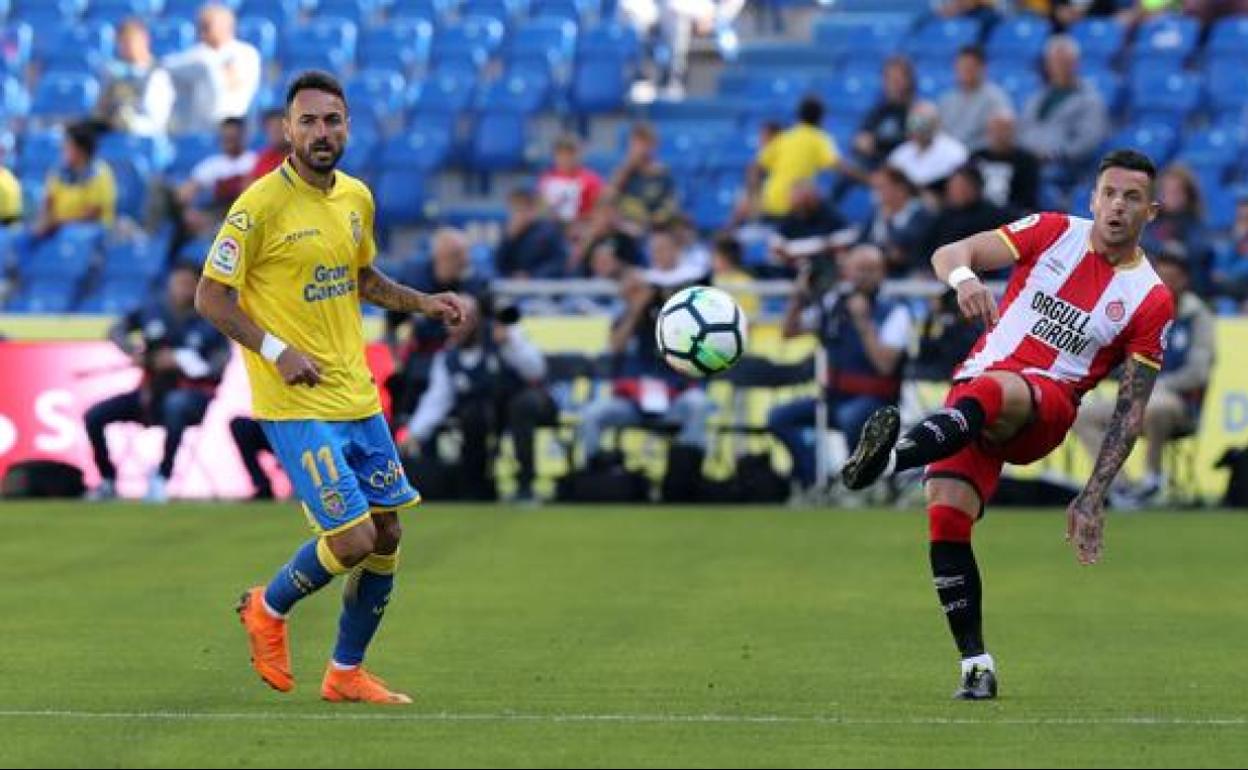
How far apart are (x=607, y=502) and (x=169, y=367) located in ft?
11.3

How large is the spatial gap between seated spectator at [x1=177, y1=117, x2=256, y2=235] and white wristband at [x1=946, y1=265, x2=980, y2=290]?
14263 mm

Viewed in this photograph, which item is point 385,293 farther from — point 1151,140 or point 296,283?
point 1151,140

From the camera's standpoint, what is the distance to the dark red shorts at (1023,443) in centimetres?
1002

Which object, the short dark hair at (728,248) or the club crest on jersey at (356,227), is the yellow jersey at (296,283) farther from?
the short dark hair at (728,248)

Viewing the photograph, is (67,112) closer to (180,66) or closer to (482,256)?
(180,66)

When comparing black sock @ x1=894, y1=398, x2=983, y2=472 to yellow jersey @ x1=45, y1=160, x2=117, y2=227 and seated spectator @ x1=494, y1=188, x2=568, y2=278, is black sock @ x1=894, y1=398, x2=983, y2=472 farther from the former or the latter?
yellow jersey @ x1=45, y1=160, x2=117, y2=227

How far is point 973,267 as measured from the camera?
392 inches

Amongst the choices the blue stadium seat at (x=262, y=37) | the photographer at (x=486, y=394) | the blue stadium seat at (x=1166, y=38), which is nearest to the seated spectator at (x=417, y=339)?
the photographer at (x=486, y=394)

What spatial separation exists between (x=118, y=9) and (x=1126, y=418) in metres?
21.8

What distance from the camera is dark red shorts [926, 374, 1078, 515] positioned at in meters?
10.0

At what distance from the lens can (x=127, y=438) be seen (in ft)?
67.7

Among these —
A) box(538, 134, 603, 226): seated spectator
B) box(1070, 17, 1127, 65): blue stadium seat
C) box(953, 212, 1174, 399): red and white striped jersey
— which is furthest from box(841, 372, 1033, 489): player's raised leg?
box(1070, 17, 1127, 65): blue stadium seat

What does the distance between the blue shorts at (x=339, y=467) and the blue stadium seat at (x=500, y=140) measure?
16654 millimetres

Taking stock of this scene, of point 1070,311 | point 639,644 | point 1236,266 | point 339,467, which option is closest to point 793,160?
point 1236,266
